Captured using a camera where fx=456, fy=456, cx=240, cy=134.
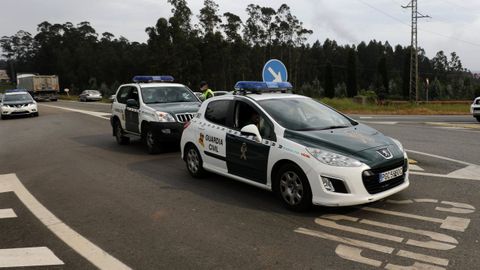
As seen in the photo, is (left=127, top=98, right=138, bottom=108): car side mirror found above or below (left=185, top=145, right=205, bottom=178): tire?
above

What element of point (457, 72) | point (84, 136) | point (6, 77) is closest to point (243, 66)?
point (84, 136)

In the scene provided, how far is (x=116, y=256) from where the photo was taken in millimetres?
4566

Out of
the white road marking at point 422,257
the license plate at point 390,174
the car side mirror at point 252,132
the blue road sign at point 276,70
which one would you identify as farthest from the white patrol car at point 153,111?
the white road marking at point 422,257

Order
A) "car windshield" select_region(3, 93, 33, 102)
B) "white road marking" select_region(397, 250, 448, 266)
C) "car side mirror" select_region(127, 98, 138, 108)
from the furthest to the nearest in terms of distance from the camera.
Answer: "car windshield" select_region(3, 93, 33, 102) < "car side mirror" select_region(127, 98, 138, 108) < "white road marking" select_region(397, 250, 448, 266)

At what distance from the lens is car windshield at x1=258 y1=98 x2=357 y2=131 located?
6.34 metres

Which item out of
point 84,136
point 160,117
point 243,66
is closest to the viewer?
point 160,117

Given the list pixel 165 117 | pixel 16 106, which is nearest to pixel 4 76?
pixel 16 106

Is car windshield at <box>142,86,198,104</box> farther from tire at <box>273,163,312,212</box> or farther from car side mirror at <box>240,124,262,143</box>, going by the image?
tire at <box>273,163,312,212</box>

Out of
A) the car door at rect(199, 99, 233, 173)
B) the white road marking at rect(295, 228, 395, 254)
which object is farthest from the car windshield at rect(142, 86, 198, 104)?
the white road marking at rect(295, 228, 395, 254)

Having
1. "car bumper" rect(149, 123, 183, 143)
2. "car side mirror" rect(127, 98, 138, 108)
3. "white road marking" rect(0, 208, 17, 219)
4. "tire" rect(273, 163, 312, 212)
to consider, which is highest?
"car side mirror" rect(127, 98, 138, 108)

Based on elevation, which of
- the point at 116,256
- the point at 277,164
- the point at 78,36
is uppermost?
the point at 78,36

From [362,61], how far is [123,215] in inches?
5370

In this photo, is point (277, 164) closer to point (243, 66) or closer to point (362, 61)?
point (243, 66)

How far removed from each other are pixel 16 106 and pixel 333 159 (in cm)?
2301
